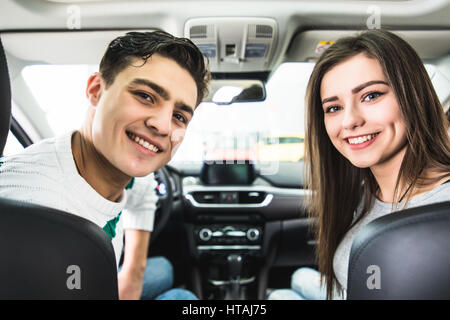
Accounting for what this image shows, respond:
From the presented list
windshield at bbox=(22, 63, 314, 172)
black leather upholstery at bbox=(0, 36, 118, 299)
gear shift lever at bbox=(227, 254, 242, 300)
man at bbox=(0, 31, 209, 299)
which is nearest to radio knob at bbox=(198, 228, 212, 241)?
gear shift lever at bbox=(227, 254, 242, 300)

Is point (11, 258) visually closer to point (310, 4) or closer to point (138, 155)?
point (138, 155)

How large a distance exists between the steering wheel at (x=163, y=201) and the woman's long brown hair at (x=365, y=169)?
3.11ft

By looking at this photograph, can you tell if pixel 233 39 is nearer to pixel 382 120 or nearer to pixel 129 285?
pixel 382 120

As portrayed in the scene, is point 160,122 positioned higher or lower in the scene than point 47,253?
higher

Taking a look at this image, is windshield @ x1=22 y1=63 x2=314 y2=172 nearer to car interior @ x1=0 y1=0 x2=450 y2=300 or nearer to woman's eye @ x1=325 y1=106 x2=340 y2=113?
car interior @ x1=0 y1=0 x2=450 y2=300

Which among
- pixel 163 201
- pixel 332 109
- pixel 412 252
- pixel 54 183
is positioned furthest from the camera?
pixel 163 201

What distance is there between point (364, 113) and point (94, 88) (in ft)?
2.04

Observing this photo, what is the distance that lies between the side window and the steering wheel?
2.85ft

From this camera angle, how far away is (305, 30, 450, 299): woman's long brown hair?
62 cm

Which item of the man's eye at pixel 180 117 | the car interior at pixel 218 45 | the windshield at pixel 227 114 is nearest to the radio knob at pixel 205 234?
the windshield at pixel 227 114

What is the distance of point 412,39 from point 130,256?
113cm

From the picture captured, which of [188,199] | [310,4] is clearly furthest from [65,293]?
[188,199]

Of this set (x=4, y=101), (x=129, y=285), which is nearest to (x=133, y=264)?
(x=129, y=285)

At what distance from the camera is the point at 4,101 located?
0.61 meters
